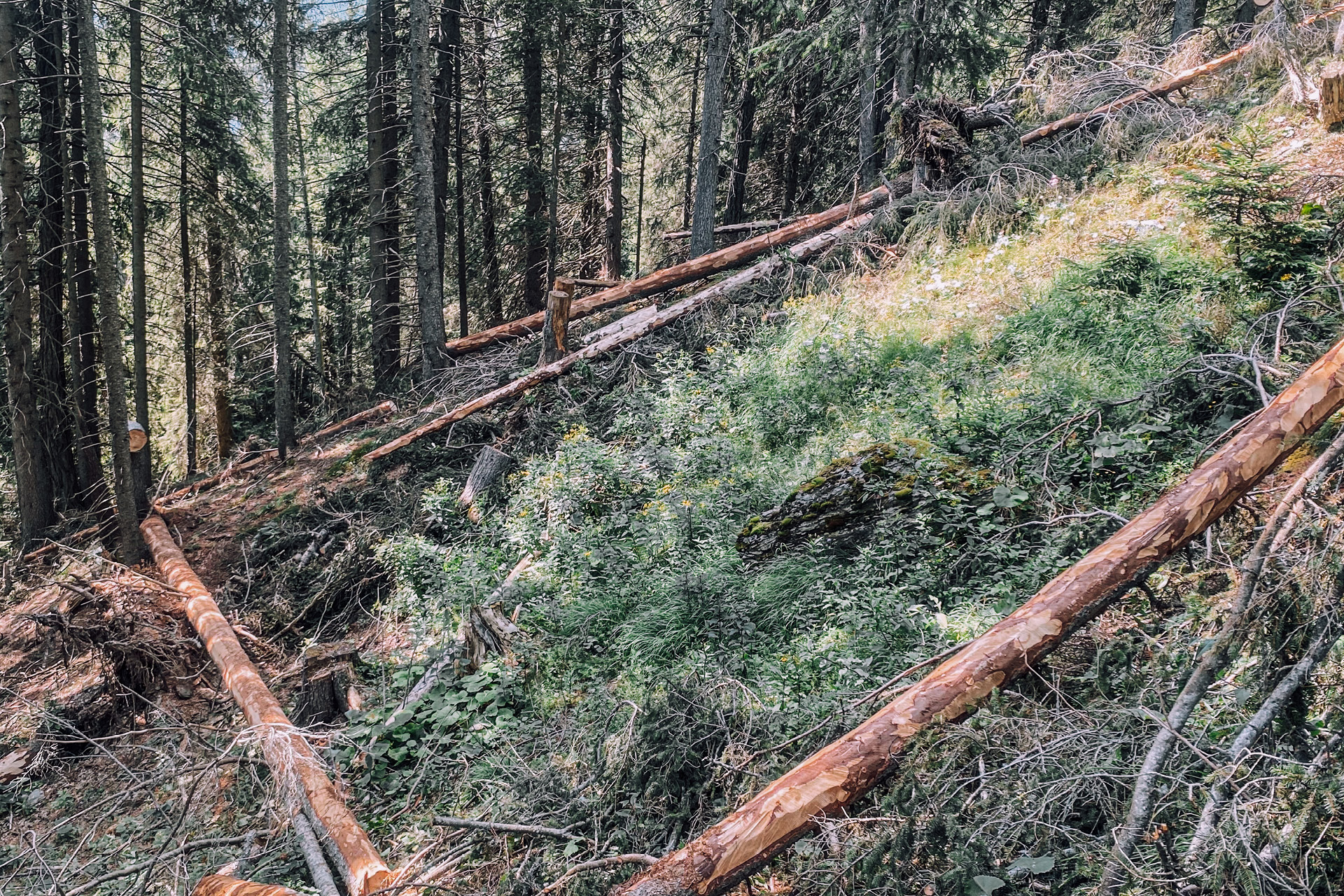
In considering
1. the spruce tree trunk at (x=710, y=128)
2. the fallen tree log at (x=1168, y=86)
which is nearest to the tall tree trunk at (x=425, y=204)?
the spruce tree trunk at (x=710, y=128)

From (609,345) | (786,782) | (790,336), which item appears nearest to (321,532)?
(609,345)

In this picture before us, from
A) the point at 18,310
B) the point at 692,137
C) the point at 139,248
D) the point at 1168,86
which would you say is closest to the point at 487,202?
the point at 692,137

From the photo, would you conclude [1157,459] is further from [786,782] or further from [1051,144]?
[1051,144]

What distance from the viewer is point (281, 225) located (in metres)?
11.1

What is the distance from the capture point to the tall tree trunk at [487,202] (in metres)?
15.9

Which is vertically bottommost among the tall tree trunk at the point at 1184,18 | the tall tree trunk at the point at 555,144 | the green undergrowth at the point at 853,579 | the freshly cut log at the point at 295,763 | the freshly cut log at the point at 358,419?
the freshly cut log at the point at 358,419

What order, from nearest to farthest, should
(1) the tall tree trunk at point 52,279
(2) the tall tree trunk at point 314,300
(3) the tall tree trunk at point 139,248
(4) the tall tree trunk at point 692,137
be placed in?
(3) the tall tree trunk at point 139,248 < (1) the tall tree trunk at point 52,279 < (2) the tall tree trunk at point 314,300 < (4) the tall tree trunk at point 692,137

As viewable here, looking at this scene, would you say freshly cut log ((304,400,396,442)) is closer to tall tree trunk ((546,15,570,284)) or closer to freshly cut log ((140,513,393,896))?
tall tree trunk ((546,15,570,284))

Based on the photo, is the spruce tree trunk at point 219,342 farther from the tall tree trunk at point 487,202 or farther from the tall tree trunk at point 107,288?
the tall tree trunk at point 107,288

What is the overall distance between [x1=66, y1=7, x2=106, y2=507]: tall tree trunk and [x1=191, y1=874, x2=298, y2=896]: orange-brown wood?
Result: 7.88 metres

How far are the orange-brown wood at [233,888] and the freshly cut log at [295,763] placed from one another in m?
0.03

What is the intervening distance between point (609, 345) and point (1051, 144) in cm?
647

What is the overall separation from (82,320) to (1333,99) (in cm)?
1590

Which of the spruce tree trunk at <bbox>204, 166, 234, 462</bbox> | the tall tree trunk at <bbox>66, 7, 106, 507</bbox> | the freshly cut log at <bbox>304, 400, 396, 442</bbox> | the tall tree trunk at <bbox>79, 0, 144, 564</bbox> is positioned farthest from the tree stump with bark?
the spruce tree trunk at <bbox>204, 166, 234, 462</bbox>
